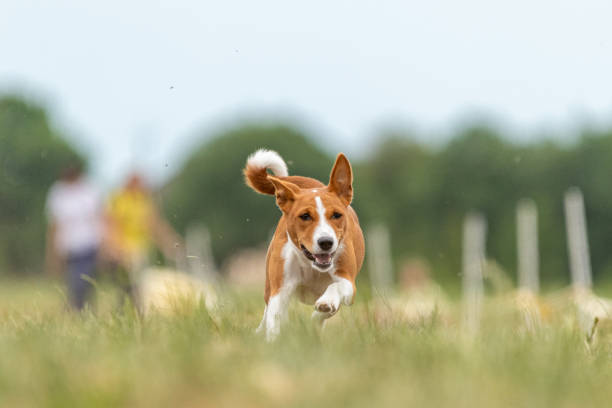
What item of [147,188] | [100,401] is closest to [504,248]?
[147,188]

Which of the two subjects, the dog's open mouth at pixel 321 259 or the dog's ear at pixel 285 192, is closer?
the dog's open mouth at pixel 321 259

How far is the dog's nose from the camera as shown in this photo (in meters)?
3.64

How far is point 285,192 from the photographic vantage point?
387cm

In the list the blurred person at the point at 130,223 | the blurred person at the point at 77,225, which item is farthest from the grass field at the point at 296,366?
the blurred person at the point at 130,223

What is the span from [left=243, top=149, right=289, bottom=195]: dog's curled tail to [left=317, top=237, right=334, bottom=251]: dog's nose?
0.65 meters

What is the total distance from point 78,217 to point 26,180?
41.1m

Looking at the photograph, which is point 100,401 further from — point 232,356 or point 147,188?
point 147,188

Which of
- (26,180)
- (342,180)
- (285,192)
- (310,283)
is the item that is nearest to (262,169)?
(285,192)

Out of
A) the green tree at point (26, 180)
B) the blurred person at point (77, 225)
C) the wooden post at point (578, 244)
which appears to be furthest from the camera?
the green tree at point (26, 180)

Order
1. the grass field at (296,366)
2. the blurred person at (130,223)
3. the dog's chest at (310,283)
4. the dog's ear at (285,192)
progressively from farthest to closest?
the blurred person at (130,223) → the dog's chest at (310,283) → the dog's ear at (285,192) → the grass field at (296,366)

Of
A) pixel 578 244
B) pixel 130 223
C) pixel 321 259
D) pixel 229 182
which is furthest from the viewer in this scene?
pixel 229 182

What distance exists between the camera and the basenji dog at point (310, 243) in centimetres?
370

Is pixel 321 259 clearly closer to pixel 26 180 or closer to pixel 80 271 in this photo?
pixel 80 271

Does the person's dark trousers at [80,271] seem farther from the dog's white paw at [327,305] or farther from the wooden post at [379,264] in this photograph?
the wooden post at [379,264]
